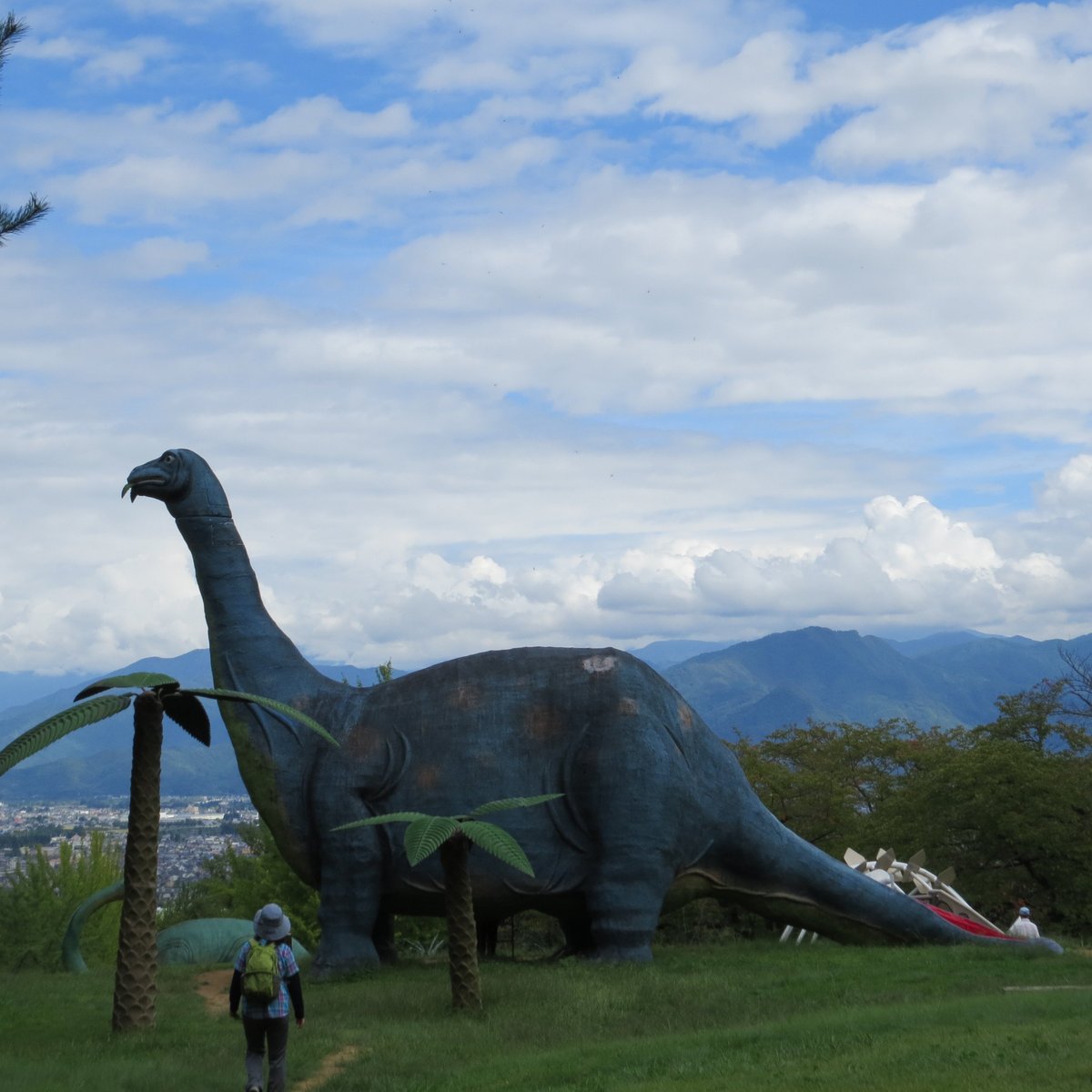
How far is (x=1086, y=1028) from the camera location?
39.7 ft

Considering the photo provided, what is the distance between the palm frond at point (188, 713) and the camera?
45.9 ft

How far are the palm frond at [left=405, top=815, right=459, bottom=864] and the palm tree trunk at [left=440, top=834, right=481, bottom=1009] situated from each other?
0.47 metres

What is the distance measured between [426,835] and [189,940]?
27.2ft

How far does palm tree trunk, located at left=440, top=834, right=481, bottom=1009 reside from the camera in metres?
14.8

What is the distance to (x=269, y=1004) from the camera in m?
10.9

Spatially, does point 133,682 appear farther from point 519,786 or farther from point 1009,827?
point 1009,827

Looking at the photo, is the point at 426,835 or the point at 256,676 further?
the point at 256,676

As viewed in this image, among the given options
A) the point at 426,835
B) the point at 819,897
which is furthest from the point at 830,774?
the point at 426,835

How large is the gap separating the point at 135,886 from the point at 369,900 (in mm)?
4633

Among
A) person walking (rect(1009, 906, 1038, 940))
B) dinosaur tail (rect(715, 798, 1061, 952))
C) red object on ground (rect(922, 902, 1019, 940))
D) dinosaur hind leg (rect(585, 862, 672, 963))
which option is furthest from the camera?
red object on ground (rect(922, 902, 1019, 940))

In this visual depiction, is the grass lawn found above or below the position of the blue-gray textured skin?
below

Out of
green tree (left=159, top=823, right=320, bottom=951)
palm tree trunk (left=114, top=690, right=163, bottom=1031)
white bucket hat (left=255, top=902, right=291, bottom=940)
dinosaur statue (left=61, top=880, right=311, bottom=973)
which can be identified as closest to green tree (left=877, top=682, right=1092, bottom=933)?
green tree (left=159, top=823, right=320, bottom=951)

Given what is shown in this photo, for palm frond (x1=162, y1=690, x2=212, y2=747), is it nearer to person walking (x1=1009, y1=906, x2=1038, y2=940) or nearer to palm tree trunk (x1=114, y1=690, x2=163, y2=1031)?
palm tree trunk (x1=114, y1=690, x2=163, y2=1031)

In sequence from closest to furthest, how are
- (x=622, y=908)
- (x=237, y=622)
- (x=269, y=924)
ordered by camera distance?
(x=269, y=924) < (x=622, y=908) < (x=237, y=622)
